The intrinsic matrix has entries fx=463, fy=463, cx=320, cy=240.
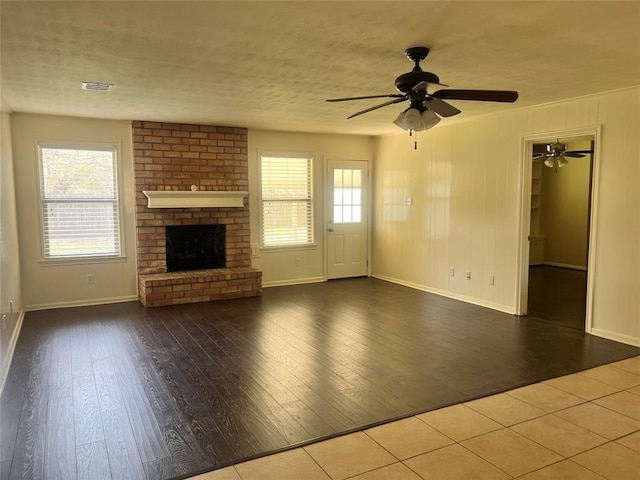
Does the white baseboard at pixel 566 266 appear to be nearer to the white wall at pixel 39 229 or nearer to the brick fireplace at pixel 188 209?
the brick fireplace at pixel 188 209

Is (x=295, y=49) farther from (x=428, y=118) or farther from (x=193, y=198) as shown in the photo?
(x=193, y=198)

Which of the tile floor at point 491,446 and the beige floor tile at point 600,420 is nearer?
the tile floor at point 491,446

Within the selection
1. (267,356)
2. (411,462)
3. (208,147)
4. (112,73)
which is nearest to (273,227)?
(208,147)

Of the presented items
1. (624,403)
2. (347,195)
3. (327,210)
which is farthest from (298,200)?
(624,403)

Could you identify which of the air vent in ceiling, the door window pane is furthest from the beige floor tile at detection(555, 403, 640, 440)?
the door window pane

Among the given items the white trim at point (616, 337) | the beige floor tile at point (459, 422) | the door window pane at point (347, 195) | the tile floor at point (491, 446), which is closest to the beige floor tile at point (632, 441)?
the tile floor at point (491, 446)

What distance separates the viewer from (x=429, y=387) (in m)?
3.29

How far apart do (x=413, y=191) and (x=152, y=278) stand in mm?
3837

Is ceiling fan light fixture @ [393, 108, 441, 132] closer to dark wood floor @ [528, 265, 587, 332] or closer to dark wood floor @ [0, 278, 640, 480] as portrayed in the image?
dark wood floor @ [0, 278, 640, 480]

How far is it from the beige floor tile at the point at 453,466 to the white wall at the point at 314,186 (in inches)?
188

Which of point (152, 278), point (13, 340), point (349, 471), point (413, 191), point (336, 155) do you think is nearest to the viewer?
point (349, 471)

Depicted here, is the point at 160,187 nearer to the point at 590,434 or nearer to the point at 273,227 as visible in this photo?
the point at 273,227

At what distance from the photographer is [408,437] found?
262 centimetres

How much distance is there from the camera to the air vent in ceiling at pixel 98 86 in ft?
12.7
